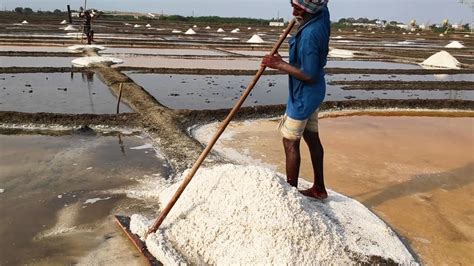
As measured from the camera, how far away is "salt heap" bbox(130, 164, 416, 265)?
2312 millimetres

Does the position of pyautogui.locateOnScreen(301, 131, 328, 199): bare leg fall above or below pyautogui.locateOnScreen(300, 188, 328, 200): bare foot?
above

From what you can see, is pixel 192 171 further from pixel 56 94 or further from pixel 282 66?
pixel 56 94

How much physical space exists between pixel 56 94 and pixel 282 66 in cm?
579

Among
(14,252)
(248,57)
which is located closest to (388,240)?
(14,252)

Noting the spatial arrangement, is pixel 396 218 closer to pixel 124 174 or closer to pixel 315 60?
pixel 315 60

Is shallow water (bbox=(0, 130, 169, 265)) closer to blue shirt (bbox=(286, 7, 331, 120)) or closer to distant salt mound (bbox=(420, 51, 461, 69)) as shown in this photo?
blue shirt (bbox=(286, 7, 331, 120))

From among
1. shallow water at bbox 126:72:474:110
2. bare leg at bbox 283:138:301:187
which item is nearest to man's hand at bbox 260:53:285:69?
bare leg at bbox 283:138:301:187

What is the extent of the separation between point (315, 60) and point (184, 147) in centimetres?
227

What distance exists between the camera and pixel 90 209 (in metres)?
3.09

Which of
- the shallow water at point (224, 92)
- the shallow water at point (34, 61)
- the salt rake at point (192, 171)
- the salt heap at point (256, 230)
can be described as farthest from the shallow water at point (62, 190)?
the shallow water at point (34, 61)

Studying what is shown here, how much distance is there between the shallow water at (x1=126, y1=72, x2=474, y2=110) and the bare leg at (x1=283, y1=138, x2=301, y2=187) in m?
4.04

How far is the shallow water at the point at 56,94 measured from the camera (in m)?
6.25

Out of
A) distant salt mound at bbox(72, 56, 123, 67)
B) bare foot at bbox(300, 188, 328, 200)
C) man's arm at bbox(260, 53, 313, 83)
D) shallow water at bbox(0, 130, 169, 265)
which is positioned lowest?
shallow water at bbox(0, 130, 169, 265)

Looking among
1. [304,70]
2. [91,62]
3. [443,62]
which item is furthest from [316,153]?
[443,62]
